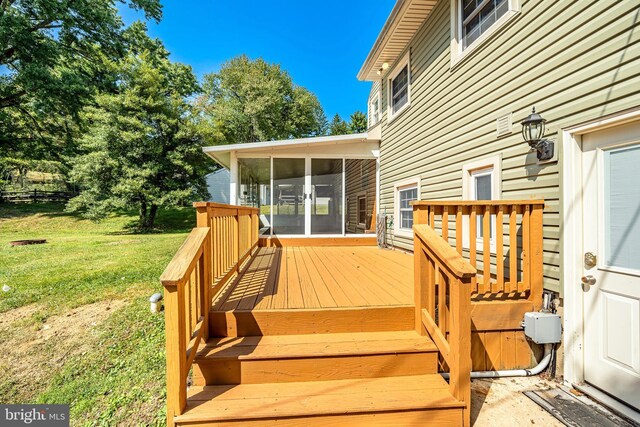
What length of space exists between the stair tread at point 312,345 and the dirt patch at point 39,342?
5.57 feet

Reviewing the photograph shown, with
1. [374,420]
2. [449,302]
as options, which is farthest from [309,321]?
[449,302]

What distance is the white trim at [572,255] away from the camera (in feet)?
7.62

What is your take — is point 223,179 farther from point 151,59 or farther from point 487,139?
point 487,139

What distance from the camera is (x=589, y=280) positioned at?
225 cm

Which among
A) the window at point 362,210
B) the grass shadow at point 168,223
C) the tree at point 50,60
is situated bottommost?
the grass shadow at point 168,223

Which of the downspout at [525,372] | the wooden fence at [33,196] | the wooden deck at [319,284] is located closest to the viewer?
the downspout at [525,372]

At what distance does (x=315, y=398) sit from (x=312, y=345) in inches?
14.8

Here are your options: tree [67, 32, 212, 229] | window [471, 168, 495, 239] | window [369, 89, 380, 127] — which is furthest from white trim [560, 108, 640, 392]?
tree [67, 32, 212, 229]

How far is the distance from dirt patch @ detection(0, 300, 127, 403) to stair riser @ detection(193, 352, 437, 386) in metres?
1.66

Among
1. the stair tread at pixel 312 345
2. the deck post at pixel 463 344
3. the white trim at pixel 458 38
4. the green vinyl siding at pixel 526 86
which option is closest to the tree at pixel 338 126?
the green vinyl siding at pixel 526 86

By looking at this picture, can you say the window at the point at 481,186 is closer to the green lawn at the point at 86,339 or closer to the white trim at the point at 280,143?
the white trim at the point at 280,143

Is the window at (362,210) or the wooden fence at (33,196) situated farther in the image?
the wooden fence at (33,196)

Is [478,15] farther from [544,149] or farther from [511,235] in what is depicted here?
[511,235]

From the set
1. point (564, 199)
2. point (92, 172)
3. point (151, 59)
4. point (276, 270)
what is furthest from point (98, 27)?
point (564, 199)
